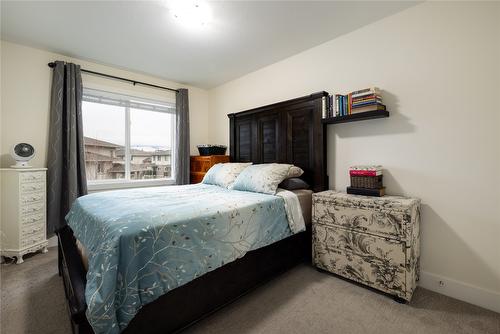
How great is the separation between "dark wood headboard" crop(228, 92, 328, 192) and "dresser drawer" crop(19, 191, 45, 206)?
7.85 feet

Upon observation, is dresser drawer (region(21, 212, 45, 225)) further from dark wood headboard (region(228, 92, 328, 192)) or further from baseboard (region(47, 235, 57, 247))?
dark wood headboard (region(228, 92, 328, 192))

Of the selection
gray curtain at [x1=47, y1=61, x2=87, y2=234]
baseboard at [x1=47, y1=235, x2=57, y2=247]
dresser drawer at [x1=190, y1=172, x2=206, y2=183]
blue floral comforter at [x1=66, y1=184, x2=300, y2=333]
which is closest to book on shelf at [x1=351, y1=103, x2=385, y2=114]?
blue floral comforter at [x1=66, y1=184, x2=300, y2=333]

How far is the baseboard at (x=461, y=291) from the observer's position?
163 cm

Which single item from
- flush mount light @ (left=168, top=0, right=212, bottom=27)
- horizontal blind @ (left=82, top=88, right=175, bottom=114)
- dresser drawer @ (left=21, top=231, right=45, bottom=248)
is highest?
flush mount light @ (left=168, top=0, right=212, bottom=27)

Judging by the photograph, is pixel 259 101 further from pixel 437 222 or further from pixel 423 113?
pixel 437 222

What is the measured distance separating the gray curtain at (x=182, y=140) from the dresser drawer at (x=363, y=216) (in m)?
2.42

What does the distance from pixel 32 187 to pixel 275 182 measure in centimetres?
265

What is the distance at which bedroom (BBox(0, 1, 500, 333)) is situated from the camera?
144 cm

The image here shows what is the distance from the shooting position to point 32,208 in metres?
2.50

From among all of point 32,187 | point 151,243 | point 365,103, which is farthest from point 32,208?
point 365,103

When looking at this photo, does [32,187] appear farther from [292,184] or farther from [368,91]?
[368,91]

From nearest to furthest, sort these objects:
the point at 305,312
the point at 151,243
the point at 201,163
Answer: the point at 151,243, the point at 305,312, the point at 201,163

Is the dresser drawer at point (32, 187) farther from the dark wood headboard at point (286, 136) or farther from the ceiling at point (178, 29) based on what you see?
the dark wood headboard at point (286, 136)

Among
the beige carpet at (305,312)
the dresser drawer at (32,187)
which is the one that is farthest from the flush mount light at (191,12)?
the beige carpet at (305,312)
